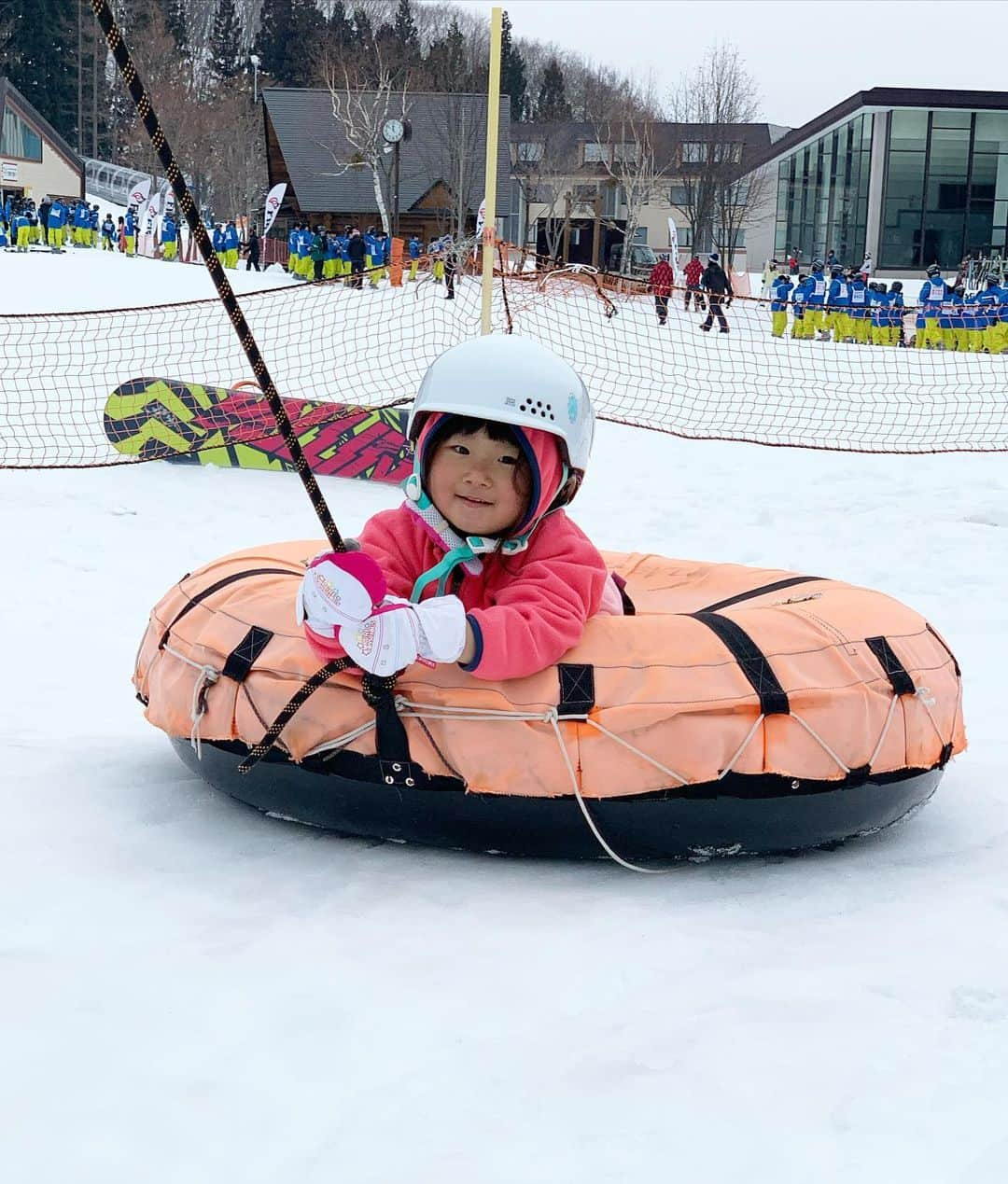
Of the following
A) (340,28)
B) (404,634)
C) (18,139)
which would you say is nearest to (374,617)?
(404,634)

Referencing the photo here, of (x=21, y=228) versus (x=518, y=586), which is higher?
(x=21, y=228)

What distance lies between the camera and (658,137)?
50.7 metres

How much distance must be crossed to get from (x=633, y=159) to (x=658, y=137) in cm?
235

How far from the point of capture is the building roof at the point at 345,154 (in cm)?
4194

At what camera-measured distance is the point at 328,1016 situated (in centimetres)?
256

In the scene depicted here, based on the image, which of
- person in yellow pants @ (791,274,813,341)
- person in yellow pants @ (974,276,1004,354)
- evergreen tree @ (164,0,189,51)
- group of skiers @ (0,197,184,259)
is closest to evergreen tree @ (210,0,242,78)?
evergreen tree @ (164,0,189,51)

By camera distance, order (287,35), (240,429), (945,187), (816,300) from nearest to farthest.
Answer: (240,429)
(816,300)
(945,187)
(287,35)

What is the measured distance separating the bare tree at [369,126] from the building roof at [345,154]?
0.56 feet

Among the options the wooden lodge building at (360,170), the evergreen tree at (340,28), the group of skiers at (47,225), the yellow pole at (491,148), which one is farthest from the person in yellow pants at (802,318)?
the evergreen tree at (340,28)

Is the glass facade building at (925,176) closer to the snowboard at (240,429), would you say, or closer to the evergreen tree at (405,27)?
the evergreen tree at (405,27)

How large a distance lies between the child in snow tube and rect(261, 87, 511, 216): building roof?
38.9 metres

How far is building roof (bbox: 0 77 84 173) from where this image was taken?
46.2 metres

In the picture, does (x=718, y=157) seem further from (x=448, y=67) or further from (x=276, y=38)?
(x=276, y=38)

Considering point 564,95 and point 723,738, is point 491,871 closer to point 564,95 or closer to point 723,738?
point 723,738
